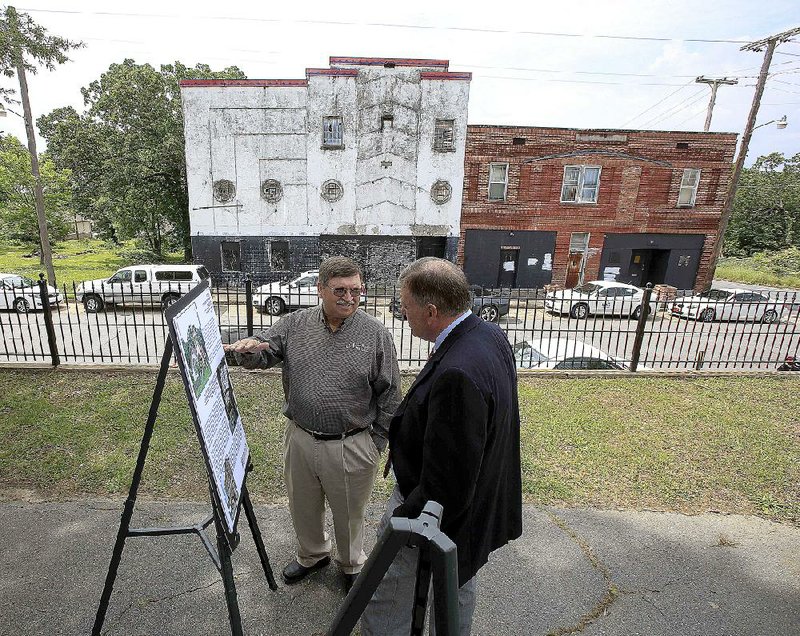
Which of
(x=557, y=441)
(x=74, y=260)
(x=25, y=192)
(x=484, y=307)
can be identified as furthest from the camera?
(x=74, y=260)

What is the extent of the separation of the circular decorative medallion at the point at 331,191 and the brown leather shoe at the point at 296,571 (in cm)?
1709

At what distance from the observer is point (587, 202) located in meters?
19.3

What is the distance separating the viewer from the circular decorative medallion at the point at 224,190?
60.0ft

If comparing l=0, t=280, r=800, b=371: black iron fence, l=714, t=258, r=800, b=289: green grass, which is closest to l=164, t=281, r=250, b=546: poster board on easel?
l=0, t=280, r=800, b=371: black iron fence

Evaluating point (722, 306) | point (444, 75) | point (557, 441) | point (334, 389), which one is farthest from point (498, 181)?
point (334, 389)

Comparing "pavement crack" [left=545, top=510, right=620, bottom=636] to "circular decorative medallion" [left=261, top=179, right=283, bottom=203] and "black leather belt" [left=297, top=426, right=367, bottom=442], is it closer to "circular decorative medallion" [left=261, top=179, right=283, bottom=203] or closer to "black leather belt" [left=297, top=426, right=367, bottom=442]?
"black leather belt" [left=297, top=426, right=367, bottom=442]

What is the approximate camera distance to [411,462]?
195 centimetres

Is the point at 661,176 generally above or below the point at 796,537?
above

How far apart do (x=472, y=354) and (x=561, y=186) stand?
19.5 m

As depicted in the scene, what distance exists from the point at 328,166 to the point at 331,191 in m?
1.01

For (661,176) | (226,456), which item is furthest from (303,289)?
(661,176)

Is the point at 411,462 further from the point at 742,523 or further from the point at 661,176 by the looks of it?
the point at 661,176

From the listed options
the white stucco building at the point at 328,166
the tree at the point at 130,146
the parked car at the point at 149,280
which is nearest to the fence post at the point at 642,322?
the white stucco building at the point at 328,166

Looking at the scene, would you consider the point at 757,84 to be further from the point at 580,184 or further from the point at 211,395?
the point at 211,395
